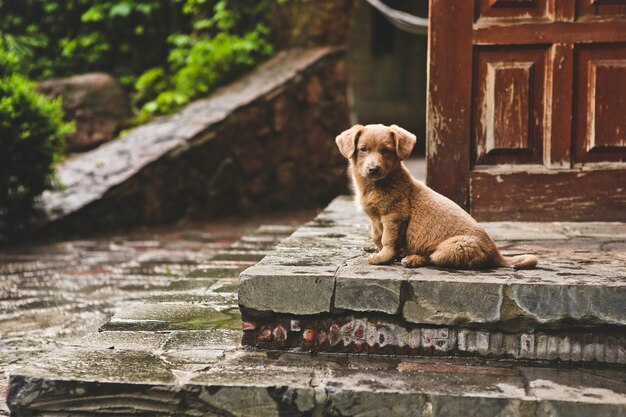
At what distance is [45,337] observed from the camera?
398 centimetres

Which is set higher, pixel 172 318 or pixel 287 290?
pixel 287 290

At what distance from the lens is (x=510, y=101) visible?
431cm

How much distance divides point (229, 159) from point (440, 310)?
253 inches

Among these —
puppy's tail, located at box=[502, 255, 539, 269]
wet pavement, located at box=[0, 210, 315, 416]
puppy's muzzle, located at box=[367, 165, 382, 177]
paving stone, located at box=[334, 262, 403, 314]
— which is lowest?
wet pavement, located at box=[0, 210, 315, 416]

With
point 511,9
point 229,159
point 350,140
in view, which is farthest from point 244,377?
point 229,159

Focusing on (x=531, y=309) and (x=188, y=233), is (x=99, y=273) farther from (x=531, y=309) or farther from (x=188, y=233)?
(x=531, y=309)

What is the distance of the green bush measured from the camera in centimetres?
721

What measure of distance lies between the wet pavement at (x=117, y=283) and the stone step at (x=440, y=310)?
55cm

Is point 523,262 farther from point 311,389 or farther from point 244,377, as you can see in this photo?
point 244,377

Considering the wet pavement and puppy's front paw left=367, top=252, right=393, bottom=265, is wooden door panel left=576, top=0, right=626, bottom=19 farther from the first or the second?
the wet pavement

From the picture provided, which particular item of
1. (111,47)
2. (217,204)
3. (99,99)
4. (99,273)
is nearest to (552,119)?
(99,273)

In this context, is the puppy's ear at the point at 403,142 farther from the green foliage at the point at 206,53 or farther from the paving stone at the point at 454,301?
the green foliage at the point at 206,53

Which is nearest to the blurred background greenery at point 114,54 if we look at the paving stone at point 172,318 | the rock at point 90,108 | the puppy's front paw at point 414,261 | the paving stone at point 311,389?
the rock at point 90,108

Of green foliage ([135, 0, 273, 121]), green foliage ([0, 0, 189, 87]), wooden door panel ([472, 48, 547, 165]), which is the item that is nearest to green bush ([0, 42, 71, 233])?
green foliage ([135, 0, 273, 121])
